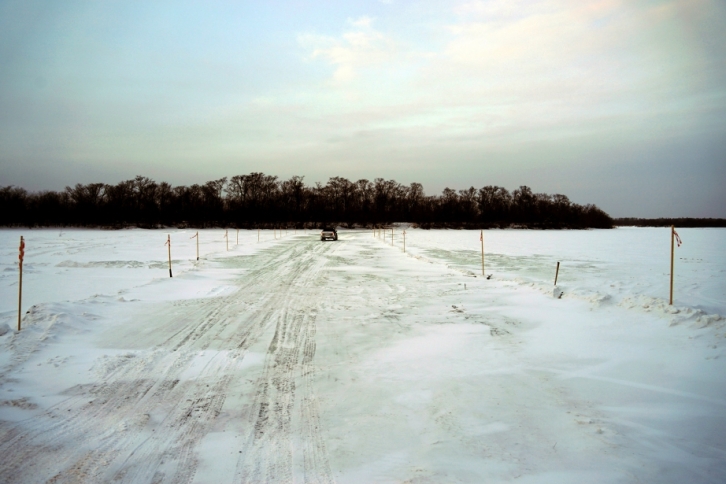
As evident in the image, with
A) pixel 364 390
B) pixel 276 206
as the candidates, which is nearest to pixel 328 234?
pixel 364 390

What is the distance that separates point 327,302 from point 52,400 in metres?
6.45

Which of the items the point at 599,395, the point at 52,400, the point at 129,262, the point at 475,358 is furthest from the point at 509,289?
the point at 129,262

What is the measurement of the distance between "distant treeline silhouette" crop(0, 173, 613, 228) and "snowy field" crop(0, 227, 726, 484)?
7490 centimetres

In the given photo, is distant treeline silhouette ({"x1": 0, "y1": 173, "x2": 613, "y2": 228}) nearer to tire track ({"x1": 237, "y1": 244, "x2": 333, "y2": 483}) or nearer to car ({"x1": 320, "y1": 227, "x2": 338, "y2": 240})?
car ({"x1": 320, "y1": 227, "x2": 338, "y2": 240})

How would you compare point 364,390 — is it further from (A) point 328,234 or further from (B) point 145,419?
(A) point 328,234

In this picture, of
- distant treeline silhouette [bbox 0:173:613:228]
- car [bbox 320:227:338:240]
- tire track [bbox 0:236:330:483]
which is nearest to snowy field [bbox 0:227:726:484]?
tire track [bbox 0:236:330:483]

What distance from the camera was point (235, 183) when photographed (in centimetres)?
9656

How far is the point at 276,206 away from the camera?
95250mm

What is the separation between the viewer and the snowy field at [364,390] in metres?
3.58

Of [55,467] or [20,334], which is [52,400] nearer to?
[55,467]

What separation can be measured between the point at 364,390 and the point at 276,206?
305 ft

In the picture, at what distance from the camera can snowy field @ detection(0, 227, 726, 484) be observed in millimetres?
3576

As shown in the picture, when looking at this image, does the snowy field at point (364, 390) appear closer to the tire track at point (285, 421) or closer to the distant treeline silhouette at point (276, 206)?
the tire track at point (285, 421)

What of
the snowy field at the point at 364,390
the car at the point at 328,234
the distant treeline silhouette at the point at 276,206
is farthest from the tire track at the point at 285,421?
the distant treeline silhouette at the point at 276,206
